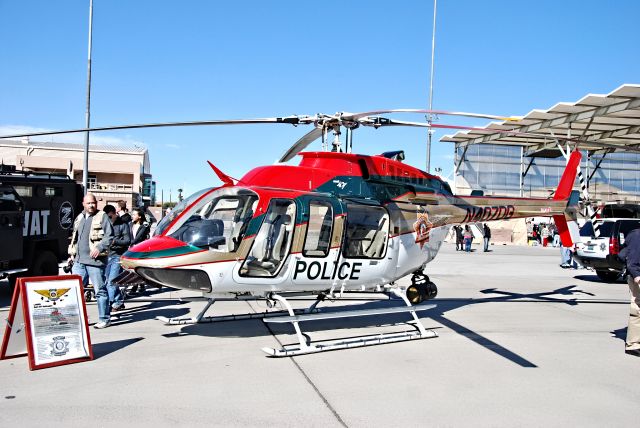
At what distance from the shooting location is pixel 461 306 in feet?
32.7

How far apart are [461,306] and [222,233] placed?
5256mm

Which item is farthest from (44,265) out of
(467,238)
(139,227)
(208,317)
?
(467,238)

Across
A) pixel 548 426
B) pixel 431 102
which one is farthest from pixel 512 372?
pixel 431 102

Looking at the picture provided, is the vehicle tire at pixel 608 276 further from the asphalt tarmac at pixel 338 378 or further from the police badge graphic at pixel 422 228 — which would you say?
the police badge graphic at pixel 422 228

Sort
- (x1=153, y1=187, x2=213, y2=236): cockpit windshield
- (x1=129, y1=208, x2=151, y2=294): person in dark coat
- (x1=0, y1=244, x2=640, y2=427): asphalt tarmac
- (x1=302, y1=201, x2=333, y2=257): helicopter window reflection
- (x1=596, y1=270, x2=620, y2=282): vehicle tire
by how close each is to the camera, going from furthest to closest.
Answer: (x1=596, y1=270, x2=620, y2=282): vehicle tire
(x1=129, y1=208, x2=151, y2=294): person in dark coat
(x1=302, y1=201, x2=333, y2=257): helicopter window reflection
(x1=153, y1=187, x2=213, y2=236): cockpit windshield
(x1=0, y1=244, x2=640, y2=427): asphalt tarmac

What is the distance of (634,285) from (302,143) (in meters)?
4.73

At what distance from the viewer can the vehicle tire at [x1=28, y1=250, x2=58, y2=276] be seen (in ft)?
31.8

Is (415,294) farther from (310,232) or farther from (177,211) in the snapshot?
(177,211)

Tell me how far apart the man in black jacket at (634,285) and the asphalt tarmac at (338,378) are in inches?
9.4

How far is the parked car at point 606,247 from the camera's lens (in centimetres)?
1377

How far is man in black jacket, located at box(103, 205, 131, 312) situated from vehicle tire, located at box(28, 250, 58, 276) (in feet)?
6.65

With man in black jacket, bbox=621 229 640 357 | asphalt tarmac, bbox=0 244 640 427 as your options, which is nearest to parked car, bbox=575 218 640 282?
asphalt tarmac, bbox=0 244 640 427

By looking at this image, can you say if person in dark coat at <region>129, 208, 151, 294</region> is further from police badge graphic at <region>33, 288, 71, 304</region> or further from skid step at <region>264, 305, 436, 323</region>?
skid step at <region>264, 305, 436, 323</region>

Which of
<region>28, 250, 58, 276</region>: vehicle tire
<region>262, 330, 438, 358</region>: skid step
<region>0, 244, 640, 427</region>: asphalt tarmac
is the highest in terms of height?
<region>28, 250, 58, 276</region>: vehicle tire
